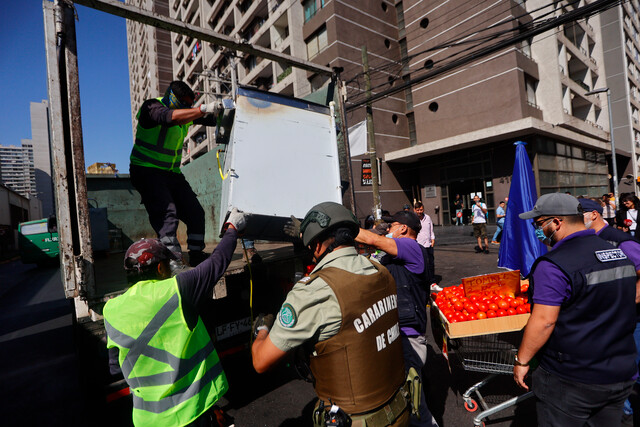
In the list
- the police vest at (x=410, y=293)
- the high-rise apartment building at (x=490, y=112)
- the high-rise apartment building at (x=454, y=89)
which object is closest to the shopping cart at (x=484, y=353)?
the police vest at (x=410, y=293)

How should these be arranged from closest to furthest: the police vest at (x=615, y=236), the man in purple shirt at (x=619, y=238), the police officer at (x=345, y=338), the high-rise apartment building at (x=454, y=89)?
the police officer at (x=345, y=338), the man in purple shirt at (x=619, y=238), the police vest at (x=615, y=236), the high-rise apartment building at (x=454, y=89)

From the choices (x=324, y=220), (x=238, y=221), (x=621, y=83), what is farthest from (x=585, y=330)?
(x=621, y=83)

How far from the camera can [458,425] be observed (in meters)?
2.65

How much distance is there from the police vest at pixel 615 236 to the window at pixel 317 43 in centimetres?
2136

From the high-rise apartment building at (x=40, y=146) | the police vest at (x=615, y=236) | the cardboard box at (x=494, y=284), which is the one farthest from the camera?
the high-rise apartment building at (x=40, y=146)

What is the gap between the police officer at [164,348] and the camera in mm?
1562

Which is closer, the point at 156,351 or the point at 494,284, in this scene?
the point at 156,351

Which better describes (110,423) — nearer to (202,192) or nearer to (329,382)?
(329,382)

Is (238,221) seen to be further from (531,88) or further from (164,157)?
(531,88)

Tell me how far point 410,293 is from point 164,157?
102 inches

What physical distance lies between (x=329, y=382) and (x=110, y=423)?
189 centimetres

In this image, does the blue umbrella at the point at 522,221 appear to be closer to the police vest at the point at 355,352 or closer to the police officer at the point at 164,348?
the police vest at the point at 355,352

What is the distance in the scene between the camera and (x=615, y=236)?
2.55 metres

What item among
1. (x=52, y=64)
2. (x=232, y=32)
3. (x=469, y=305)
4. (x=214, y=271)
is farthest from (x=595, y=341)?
(x=232, y=32)
